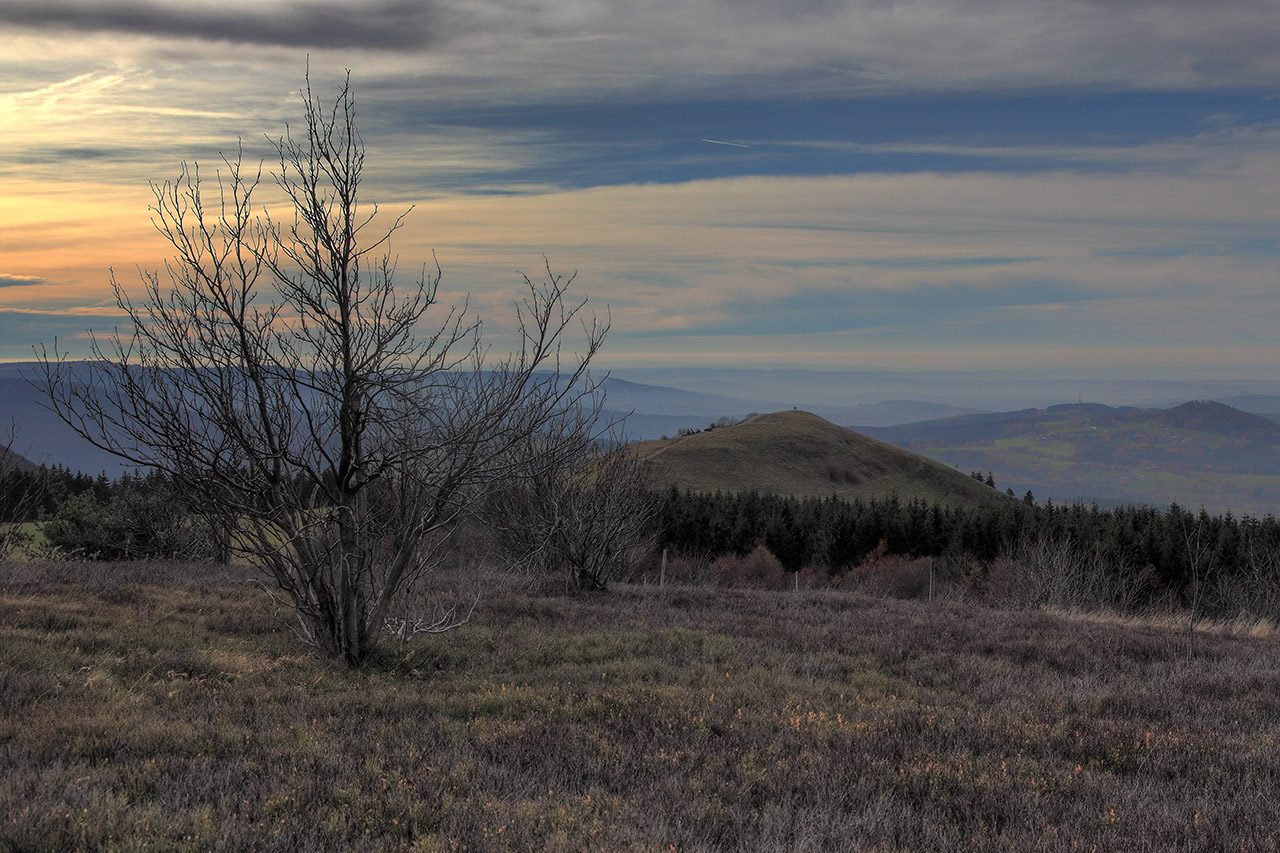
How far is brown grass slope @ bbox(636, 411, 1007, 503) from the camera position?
4072 inches

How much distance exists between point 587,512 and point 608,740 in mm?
13247

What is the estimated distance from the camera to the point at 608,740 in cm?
741

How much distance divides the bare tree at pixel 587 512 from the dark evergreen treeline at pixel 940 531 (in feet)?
108

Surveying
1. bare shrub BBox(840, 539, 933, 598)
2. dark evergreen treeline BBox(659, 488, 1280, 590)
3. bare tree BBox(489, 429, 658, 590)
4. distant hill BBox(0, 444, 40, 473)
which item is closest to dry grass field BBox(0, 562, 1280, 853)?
bare tree BBox(489, 429, 658, 590)

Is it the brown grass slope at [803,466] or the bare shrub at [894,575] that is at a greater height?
the brown grass slope at [803,466]

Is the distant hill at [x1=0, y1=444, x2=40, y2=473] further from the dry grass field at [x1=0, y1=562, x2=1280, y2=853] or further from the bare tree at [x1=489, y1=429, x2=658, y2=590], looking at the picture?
the bare tree at [x1=489, y1=429, x2=658, y2=590]

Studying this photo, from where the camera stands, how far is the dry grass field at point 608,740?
5293mm

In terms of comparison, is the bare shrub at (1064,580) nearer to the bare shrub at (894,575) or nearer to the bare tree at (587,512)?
the bare shrub at (894,575)

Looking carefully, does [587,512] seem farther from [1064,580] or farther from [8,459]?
[1064,580]

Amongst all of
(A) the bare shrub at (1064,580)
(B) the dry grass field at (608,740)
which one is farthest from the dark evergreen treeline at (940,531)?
(B) the dry grass field at (608,740)

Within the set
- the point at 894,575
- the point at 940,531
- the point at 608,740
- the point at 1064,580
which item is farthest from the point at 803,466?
the point at 608,740

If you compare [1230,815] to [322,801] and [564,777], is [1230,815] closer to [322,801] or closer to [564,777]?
[564,777]

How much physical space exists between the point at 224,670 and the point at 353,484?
2.59 meters

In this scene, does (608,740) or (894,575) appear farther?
(894,575)
